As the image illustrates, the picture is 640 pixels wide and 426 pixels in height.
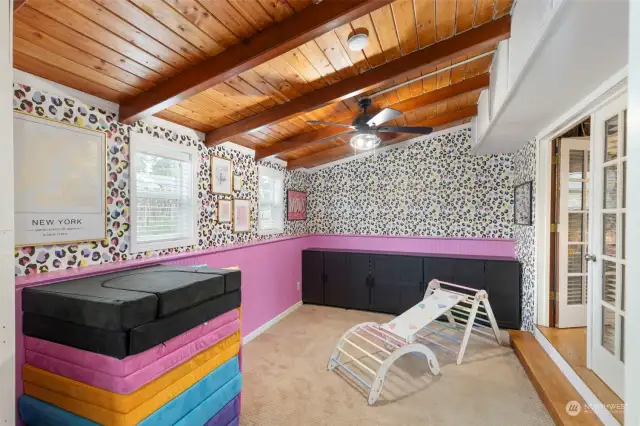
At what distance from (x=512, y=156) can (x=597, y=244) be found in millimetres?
2316

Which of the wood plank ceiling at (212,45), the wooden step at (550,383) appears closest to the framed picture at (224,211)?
the wood plank ceiling at (212,45)

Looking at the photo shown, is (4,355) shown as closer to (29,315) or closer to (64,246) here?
(29,315)

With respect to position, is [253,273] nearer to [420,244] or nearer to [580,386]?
[420,244]

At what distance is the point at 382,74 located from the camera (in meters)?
2.50

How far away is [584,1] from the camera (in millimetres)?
1267

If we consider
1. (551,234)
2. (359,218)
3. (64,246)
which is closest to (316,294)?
(359,218)

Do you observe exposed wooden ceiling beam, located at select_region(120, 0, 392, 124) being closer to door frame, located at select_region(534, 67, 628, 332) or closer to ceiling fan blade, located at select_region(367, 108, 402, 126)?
ceiling fan blade, located at select_region(367, 108, 402, 126)

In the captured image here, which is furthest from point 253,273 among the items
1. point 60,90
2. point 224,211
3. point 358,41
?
point 358,41

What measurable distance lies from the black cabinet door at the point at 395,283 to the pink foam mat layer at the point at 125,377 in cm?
302

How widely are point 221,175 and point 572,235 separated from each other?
3.58 meters

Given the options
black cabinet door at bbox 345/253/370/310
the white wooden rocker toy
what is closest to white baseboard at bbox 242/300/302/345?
black cabinet door at bbox 345/253/370/310

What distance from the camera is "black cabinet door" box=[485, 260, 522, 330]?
381 centimetres

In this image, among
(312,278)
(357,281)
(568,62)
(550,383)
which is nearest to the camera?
(568,62)

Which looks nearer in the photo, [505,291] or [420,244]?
[505,291]
